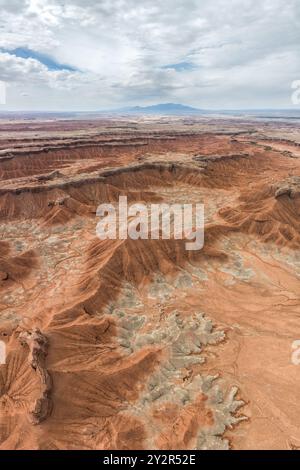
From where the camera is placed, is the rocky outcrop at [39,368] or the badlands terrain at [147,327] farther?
the badlands terrain at [147,327]

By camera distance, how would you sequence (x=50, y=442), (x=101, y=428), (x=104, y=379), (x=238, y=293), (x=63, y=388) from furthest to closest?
1. (x=238, y=293)
2. (x=104, y=379)
3. (x=63, y=388)
4. (x=101, y=428)
5. (x=50, y=442)

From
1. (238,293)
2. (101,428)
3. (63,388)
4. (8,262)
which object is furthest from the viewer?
(8,262)

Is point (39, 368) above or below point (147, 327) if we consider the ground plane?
above

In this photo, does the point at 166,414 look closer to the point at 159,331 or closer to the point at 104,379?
the point at 104,379

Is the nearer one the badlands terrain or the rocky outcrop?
the rocky outcrop

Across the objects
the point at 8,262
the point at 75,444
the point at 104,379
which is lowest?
the point at 75,444

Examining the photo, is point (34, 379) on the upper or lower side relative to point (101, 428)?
upper

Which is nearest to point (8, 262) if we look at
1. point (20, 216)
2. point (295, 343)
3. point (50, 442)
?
point (20, 216)

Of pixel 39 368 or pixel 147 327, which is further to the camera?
pixel 147 327
